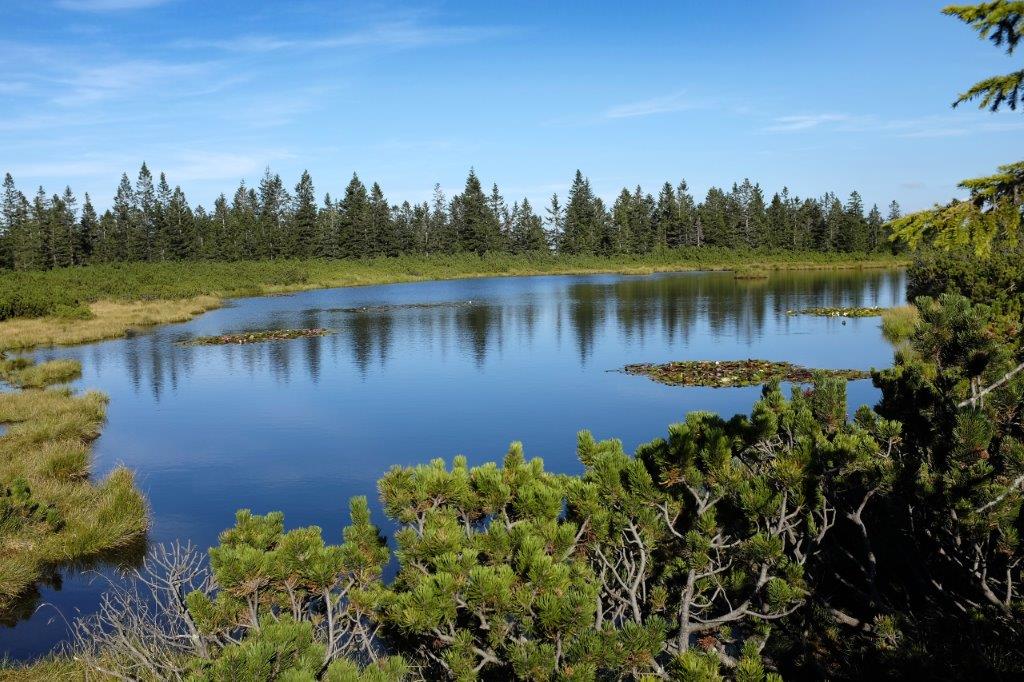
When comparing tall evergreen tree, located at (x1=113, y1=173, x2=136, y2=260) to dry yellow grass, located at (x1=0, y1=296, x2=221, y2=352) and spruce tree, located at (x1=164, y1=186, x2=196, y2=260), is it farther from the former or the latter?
dry yellow grass, located at (x1=0, y1=296, x2=221, y2=352)

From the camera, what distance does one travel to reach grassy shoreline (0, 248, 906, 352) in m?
51.9

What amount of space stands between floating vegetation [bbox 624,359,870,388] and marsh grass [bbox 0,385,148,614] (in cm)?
2030

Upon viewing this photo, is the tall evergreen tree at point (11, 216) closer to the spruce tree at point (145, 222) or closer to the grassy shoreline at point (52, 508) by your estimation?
the spruce tree at point (145, 222)

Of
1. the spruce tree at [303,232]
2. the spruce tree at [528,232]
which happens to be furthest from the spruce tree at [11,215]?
the spruce tree at [528,232]

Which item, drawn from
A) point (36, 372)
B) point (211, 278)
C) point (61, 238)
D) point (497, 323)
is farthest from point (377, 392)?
point (61, 238)

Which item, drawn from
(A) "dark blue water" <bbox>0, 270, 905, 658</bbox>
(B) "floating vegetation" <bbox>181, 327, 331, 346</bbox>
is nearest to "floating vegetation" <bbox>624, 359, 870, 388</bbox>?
(A) "dark blue water" <bbox>0, 270, 905, 658</bbox>

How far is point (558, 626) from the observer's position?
519 centimetres

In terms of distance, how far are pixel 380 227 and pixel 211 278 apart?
35875mm

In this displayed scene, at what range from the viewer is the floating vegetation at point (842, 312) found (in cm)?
5012

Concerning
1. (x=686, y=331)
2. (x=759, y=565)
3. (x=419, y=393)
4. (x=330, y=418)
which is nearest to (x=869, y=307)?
(x=686, y=331)

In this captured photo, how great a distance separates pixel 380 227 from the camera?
388ft

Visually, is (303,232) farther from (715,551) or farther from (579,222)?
(715,551)

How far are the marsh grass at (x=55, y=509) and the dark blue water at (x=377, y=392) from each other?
0.62 meters

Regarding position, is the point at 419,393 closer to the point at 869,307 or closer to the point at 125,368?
the point at 125,368
